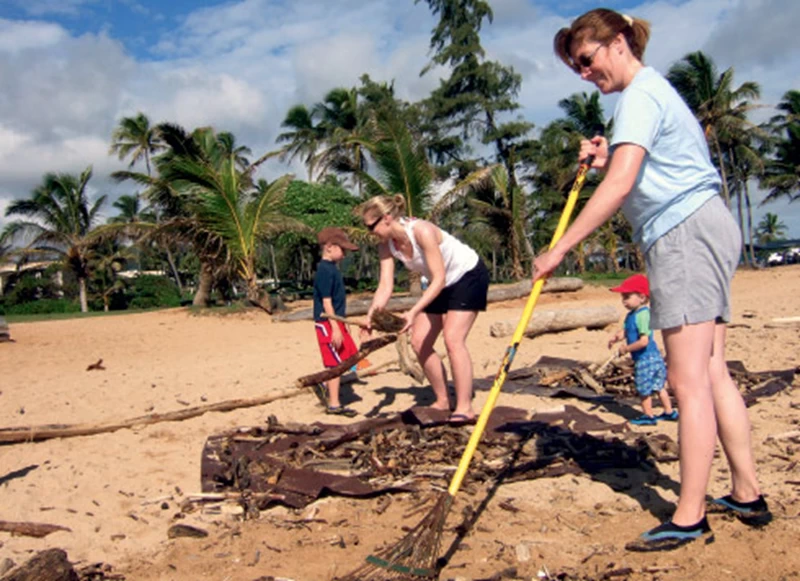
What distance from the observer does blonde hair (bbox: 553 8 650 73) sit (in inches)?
120

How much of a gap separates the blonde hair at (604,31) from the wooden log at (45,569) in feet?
9.77

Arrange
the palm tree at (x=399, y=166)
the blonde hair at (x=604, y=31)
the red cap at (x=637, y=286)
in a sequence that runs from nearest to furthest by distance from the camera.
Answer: the blonde hair at (x=604, y=31) → the red cap at (x=637, y=286) → the palm tree at (x=399, y=166)

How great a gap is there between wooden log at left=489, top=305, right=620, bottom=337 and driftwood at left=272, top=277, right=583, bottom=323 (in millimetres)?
3323

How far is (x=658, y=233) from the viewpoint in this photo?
3.01 m

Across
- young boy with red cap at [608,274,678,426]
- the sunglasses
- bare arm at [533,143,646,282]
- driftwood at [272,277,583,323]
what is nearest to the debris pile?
young boy with red cap at [608,274,678,426]

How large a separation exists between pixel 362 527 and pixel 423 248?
1940 mm

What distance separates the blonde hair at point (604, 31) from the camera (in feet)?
10.00

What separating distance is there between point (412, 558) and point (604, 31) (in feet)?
7.56

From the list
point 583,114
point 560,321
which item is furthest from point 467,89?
point 560,321

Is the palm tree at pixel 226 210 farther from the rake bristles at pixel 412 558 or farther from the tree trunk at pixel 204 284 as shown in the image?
the rake bristles at pixel 412 558

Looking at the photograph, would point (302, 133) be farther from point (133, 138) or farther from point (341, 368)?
point (341, 368)

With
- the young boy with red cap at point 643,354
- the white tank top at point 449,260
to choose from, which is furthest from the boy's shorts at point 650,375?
the white tank top at point 449,260

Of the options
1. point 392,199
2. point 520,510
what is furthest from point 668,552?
point 392,199

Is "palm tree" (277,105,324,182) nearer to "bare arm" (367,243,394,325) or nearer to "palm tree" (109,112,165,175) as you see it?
"palm tree" (109,112,165,175)
